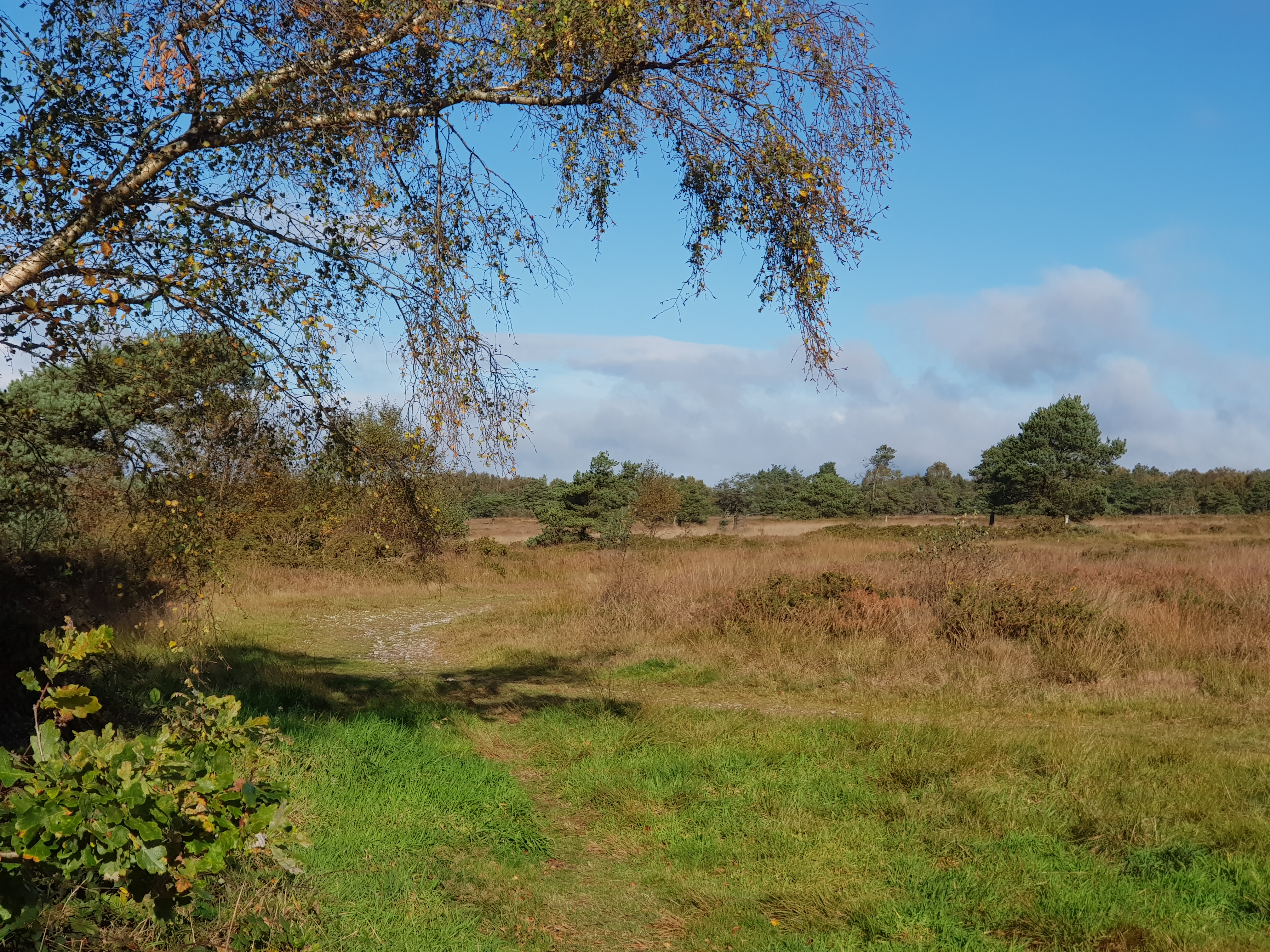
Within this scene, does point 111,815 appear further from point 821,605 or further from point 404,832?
point 821,605

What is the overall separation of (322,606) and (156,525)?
42.8 ft

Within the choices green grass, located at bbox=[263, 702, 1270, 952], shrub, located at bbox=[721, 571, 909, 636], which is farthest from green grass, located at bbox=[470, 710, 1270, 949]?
shrub, located at bbox=[721, 571, 909, 636]

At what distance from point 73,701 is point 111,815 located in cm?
53

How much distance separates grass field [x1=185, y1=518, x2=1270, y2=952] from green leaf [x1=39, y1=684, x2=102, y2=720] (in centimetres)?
185

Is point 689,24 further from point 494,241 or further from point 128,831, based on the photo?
point 128,831

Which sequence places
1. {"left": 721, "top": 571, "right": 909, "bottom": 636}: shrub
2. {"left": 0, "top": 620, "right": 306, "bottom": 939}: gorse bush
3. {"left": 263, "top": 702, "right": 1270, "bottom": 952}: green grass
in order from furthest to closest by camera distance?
{"left": 721, "top": 571, "right": 909, "bottom": 636}: shrub → {"left": 263, "top": 702, "right": 1270, "bottom": 952}: green grass → {"left": 0, "top": 620, "right": 306, "bottom": 939}: gorse bush

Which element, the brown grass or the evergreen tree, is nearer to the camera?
the brown grass

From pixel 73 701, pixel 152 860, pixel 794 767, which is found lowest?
pixel 794 767

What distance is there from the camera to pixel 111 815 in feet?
8.14

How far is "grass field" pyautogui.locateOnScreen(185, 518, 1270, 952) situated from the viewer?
4.51 metres

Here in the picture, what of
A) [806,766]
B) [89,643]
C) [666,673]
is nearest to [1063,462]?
[666,673]

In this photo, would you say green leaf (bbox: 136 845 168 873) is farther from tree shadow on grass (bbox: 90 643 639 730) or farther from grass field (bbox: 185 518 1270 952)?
tree shadow on grass (bbox: 90 643 639 730)

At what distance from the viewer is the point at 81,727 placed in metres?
6.94

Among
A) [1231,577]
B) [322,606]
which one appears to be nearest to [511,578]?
[322,606]
